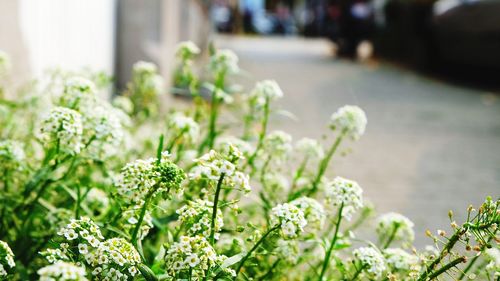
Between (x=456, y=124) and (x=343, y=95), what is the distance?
2235 millimetres

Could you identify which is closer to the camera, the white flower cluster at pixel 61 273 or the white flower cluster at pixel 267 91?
the white flower cluster at pixel 61 273

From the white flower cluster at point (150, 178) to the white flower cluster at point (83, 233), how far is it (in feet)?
0.39

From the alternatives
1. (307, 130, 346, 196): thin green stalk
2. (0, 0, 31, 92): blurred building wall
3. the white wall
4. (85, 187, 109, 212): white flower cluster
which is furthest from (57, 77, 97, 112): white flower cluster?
(0, 0, 31, 92): blurred building wall

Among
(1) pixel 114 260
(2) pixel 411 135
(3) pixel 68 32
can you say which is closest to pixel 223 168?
(1) pixel 114 260

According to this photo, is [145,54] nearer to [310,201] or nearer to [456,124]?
[456,124]

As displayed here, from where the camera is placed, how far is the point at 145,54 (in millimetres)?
6785

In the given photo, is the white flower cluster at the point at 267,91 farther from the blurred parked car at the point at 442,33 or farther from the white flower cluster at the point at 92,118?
the blurred parked car at the point at 442,33

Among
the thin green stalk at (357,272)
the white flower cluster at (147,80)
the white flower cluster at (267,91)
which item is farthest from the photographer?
the white flower cluster at (147,80)

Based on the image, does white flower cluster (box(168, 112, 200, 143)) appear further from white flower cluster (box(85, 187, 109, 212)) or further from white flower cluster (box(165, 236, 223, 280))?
white flower cluster (box(165, 236, 223, 280))

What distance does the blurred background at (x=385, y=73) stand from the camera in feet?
15.5

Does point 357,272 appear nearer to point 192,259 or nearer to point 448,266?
point 448,266

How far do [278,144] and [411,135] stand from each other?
4.45m

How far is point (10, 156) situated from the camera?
8.04ft

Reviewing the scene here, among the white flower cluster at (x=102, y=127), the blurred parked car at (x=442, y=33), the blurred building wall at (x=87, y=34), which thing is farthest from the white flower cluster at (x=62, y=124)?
the blurred parked car at (x=442, y=33)
